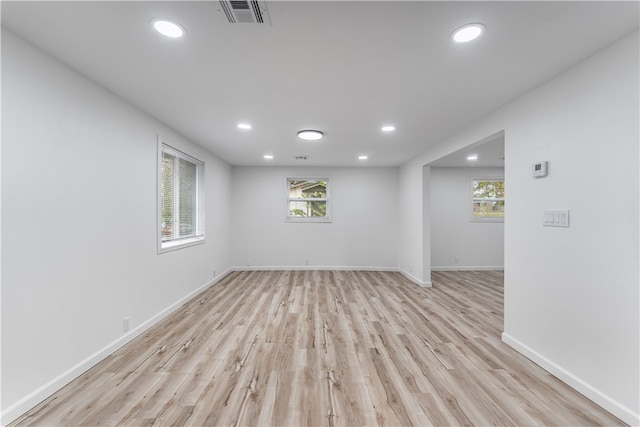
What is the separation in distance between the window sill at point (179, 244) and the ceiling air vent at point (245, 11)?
2.65 m

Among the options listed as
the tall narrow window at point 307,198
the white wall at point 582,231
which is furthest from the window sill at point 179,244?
the white wall at point 582,231

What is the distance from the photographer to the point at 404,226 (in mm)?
5691

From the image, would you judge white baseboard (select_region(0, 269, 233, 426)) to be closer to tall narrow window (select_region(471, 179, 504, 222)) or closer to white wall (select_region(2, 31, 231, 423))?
white wall (select_region(2, 31, 231, 423))

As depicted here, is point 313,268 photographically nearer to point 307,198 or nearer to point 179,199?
point 307,198

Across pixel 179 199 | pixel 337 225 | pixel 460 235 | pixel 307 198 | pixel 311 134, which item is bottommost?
pixel 460 235

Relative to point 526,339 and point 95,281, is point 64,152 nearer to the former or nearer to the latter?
point 95,281

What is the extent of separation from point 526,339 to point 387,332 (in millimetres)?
1243

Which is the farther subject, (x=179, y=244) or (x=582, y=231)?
(x=179, y=244)

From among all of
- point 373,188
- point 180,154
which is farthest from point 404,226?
point 180,154

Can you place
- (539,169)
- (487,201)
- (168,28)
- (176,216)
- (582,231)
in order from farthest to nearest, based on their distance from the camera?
(487,201), (176,216), (539,169), (582,231), (168,28)

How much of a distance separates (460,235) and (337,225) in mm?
2847

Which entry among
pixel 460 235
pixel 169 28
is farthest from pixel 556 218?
pixel 460 235

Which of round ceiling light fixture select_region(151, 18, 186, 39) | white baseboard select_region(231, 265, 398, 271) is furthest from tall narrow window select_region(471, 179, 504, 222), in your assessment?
round ceiling light fixture select_region(151, 18, 186, 39)

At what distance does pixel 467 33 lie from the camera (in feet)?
5.28
